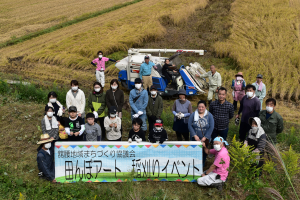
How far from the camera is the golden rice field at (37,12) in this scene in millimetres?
21000

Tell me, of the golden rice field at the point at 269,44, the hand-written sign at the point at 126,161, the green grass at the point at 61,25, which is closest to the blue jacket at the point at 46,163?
the hand-written sign at the point at 126,161

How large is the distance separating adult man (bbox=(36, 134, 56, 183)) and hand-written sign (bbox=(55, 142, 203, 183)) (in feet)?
0.45

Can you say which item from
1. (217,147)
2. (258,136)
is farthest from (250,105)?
(217,147)

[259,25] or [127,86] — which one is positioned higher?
[259,25]

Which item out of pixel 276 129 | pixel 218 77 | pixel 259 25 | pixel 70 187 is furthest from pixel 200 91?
pixel 259 25

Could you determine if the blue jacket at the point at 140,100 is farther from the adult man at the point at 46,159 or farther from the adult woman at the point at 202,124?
the adult man at the point at 46,159

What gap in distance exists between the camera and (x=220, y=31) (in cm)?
1881

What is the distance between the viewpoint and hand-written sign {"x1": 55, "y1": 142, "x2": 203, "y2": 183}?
551 cm

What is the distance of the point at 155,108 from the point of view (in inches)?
265

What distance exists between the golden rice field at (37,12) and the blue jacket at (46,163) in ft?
53.5

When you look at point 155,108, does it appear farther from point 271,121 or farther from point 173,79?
point 173,79

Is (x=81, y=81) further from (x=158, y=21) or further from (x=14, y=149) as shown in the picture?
(x=158, y=21)

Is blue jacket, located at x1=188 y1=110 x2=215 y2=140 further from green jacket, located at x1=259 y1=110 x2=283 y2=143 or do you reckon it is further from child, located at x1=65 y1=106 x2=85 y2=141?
child, located at x1=65 y1=106 x2=85 y2=141

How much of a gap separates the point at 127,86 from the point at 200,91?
10.4 ft
